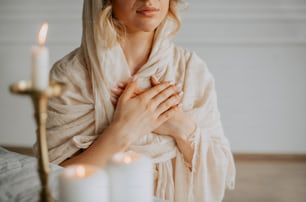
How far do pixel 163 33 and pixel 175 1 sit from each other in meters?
0.11

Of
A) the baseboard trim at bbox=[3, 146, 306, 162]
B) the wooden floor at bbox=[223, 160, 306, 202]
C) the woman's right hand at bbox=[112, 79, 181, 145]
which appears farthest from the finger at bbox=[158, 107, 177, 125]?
the baseboard trim at bbox=[3, 146, 306, 162]

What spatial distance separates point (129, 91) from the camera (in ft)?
3.74

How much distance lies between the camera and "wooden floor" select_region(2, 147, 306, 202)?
2258 millimetres

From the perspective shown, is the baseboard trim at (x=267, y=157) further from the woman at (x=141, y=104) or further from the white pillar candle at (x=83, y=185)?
the white pillar candle at (x=83, y=185)

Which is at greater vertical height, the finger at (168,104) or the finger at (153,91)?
the finger at (153,91)

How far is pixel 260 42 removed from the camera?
2.45 meters

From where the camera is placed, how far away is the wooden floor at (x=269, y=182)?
7.38 ft

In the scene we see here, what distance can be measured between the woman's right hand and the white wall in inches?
52.6

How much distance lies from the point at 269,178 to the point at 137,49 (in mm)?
1621

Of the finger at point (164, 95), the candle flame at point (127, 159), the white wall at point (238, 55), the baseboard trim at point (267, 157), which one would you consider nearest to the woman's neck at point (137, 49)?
the finger at point (164, 95)

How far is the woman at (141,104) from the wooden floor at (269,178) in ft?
3.70

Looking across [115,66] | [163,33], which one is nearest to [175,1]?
[163,33]

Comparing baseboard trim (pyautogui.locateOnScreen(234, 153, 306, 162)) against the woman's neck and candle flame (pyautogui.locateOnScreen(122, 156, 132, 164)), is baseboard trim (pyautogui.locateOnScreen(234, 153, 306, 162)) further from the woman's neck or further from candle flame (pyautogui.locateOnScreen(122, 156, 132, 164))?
candle flame (pyautogui.locateOnScreen(122, 156, 132, 164))

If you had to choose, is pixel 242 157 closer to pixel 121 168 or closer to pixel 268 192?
pixel 268 192
